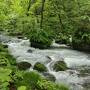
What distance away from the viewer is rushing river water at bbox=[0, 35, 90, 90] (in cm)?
990

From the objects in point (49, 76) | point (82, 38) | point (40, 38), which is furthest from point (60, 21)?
point (49, 76)

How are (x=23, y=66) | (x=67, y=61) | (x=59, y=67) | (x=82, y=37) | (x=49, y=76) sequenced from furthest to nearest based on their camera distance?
(x=82, y=37)
(x=67, y=61)
(x=59, y=67)
(x=23, y=66)
(x=49, y=76)

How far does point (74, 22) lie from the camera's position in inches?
750

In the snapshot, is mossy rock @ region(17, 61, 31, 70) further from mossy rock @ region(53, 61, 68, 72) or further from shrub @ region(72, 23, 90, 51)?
shrub @ region(72, 23, 90, 51)

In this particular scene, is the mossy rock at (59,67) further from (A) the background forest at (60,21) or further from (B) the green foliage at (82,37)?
(A) the background forest at (60,21)

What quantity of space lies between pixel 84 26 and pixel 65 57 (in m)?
3.93

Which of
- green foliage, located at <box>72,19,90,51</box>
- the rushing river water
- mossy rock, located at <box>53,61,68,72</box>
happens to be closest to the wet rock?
the rushing river water

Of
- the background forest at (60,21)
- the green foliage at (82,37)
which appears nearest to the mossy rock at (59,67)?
the green foliage at (82,37)

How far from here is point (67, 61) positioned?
13.3m

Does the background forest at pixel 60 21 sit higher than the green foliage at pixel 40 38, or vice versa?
the background forest at pixel 60 21

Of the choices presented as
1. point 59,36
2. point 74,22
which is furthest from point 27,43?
point 74,22

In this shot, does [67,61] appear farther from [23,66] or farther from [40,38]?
[40,38]

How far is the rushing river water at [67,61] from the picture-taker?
32.5ft

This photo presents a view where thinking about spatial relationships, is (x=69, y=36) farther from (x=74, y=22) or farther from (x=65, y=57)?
(x=65, y=57)
